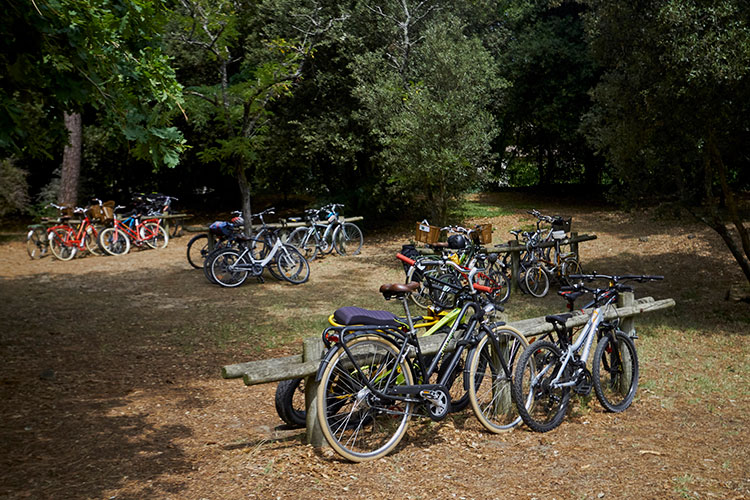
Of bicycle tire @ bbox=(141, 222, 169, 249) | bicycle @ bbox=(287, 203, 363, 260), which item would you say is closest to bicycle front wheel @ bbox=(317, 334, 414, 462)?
bicycle @ bbox=(287, 203, 363, 260)

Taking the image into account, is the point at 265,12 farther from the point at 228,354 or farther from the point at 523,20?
the point at 228,354

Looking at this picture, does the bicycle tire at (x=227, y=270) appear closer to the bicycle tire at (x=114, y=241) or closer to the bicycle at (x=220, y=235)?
the bicycle at (x=220, y=235)

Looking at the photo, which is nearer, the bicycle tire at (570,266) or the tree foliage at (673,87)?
the tree foliage at (673,87)

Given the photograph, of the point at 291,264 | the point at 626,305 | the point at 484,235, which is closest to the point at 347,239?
the point at 291,264

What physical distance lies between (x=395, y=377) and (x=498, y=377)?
0.86 meters

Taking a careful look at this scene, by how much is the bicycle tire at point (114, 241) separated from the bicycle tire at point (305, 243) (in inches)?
155

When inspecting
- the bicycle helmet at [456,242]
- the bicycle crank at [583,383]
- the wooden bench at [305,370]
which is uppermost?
the bicycle helmet at [456,242]

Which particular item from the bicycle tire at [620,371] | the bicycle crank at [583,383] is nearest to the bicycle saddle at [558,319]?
the bicycle crank at [583,383]

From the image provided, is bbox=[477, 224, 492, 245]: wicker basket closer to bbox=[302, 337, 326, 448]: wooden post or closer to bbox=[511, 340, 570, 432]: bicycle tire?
bbox=[511, 340, 570, 432]: bicycle tire

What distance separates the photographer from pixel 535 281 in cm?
994

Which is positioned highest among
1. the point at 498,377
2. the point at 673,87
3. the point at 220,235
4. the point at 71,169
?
the point at 673,87

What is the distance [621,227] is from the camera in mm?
16266

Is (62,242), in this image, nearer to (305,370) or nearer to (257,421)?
(257,421)

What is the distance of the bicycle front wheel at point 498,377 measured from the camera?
4375 mm
